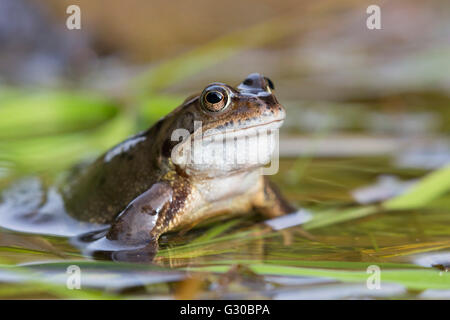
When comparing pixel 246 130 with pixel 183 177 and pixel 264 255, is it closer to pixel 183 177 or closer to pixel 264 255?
pixel 183 177

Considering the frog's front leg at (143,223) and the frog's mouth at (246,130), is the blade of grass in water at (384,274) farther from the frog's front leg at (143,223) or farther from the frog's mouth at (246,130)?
the frog's mouth at (246,130)

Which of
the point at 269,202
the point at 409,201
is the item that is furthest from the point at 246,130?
the point at 409,201

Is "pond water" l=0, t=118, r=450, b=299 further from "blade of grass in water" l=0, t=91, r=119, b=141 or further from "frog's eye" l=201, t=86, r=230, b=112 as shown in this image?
"blade of grass in water" l=0, t=91, r=119, b=141

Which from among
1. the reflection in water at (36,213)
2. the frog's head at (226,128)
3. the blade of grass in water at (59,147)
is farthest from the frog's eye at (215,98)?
the blade of grass in water at (59,147)

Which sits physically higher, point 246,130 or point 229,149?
point 246,130
